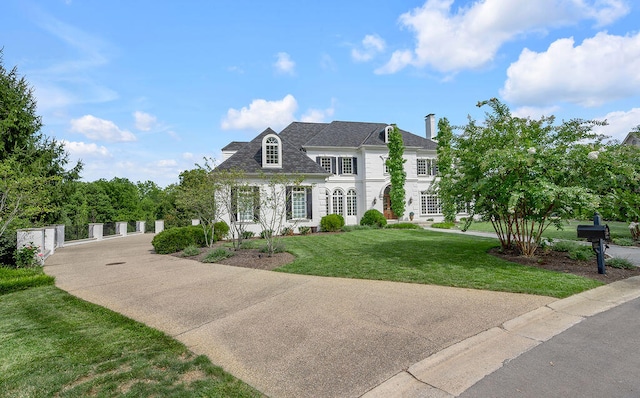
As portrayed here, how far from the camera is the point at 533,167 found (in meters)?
7.78

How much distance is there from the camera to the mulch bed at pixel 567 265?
702 centimetres

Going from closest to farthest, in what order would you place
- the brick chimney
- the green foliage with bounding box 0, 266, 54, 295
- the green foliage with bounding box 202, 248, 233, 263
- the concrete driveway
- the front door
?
the concrete driveway < the green foliage with bounding box 0, 266, 54, 295 < the green foliage with bounding box 202, 248, 233, 263 < the front door < the brick chimney

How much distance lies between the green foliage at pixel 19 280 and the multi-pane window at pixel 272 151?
1275 cm

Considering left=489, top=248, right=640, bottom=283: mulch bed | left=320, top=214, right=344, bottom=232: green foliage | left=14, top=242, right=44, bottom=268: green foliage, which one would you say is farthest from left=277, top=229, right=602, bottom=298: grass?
left=14, top=242, right=44, bottom=268: green foliage

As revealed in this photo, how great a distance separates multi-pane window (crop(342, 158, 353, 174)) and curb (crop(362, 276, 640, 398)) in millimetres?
21056

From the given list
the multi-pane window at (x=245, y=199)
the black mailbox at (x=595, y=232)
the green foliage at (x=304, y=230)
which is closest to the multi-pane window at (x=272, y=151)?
the green foliage at (x=304, y=230)

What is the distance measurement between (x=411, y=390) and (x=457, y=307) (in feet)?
8.74

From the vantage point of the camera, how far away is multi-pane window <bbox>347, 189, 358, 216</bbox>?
86.0ft

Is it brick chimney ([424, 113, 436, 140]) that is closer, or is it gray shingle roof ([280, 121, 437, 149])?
gray shingle roof ([280, 121, 437, 149])

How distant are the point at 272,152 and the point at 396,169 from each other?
1060cm

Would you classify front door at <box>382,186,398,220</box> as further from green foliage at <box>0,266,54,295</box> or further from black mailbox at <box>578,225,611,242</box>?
green foliage at <box>0,266,54,295</box>

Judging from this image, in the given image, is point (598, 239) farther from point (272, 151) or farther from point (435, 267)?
point (272, 151)

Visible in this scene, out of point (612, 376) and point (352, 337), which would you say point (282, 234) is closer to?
point (352, 337)

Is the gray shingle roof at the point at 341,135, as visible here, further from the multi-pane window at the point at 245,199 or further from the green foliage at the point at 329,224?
the multi-pane window at the point at 245,199
